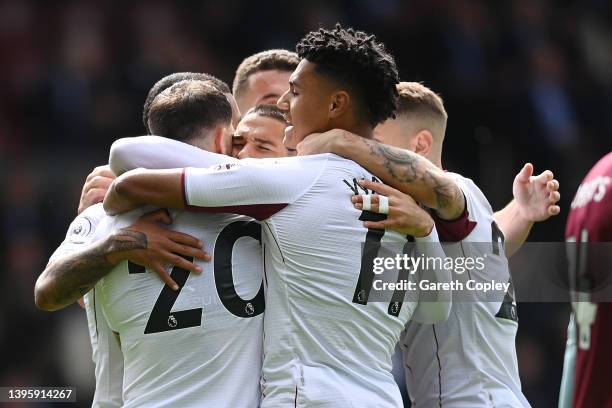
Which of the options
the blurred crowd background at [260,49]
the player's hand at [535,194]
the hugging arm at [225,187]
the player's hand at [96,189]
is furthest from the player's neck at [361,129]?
the blurred crowd background at [260,49]

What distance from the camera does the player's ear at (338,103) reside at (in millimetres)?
4355

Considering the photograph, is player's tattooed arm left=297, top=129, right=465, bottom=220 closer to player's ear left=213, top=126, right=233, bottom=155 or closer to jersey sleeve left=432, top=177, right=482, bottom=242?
jersey sleeve left=432, top=177, right=482, bottom=242

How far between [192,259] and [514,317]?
5.23 feet

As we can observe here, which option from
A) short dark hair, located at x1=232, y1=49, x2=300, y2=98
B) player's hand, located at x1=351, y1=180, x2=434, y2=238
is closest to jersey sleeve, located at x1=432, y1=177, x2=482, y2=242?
player's hand, located at x1=351, y1=180, x2=434, y2=238

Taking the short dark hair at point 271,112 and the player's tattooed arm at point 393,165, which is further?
the short dark hair at point 271,112

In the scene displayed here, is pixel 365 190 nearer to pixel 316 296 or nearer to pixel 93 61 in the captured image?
pixel 316 296

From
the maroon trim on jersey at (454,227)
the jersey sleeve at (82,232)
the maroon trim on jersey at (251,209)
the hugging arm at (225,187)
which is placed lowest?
the jersey sleeve at (82,232)

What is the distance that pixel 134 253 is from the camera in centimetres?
417

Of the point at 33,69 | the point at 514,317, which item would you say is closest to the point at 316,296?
the point at 514,317

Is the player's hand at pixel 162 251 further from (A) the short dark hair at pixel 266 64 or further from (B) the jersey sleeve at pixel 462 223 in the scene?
(A) the short dark hair at pixel 266 64

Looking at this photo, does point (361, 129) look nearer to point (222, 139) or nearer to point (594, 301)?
point (222, 139)

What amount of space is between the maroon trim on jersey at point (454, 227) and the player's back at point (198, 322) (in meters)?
0.82

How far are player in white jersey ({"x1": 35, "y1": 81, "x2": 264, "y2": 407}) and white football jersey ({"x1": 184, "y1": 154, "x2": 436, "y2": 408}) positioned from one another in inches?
3.1

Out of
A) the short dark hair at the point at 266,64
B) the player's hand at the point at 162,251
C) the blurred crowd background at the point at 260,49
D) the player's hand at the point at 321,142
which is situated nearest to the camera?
the player's hand at the point at 162,251
